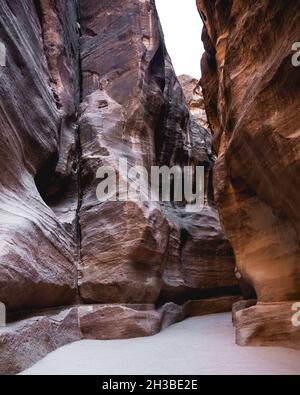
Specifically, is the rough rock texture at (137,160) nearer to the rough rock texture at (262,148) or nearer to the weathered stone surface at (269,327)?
the rough rock texture at (262,148)

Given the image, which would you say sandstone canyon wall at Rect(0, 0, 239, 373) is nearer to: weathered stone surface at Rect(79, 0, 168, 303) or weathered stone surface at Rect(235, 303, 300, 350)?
weathered stone surface at Rect(79, 0, 168, 303)

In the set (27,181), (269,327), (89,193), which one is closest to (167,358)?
(269,327)

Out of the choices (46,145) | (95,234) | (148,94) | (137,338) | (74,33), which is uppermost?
(74,33)

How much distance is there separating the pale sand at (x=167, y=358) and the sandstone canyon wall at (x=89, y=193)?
400 mm

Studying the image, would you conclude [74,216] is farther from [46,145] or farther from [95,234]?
[46,145]

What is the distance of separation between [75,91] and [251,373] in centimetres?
917

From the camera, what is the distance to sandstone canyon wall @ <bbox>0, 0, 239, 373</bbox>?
5.43 m

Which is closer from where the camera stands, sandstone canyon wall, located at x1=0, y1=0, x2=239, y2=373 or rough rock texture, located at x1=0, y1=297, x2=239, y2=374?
rough rock texture, located at x1=0, y1=297, x2=239, y2=374

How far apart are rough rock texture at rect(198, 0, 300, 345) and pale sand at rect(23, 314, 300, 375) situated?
669 mm

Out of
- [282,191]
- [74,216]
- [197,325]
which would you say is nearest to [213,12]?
[282,191]

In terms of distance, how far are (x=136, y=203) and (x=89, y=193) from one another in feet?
4.78

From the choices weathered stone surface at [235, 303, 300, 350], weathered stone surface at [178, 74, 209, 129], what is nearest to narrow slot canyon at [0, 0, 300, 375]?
weathered stone surface at [235, 303, 300, 350]

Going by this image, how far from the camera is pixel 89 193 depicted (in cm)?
859

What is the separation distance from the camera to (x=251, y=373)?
11.5 feet
